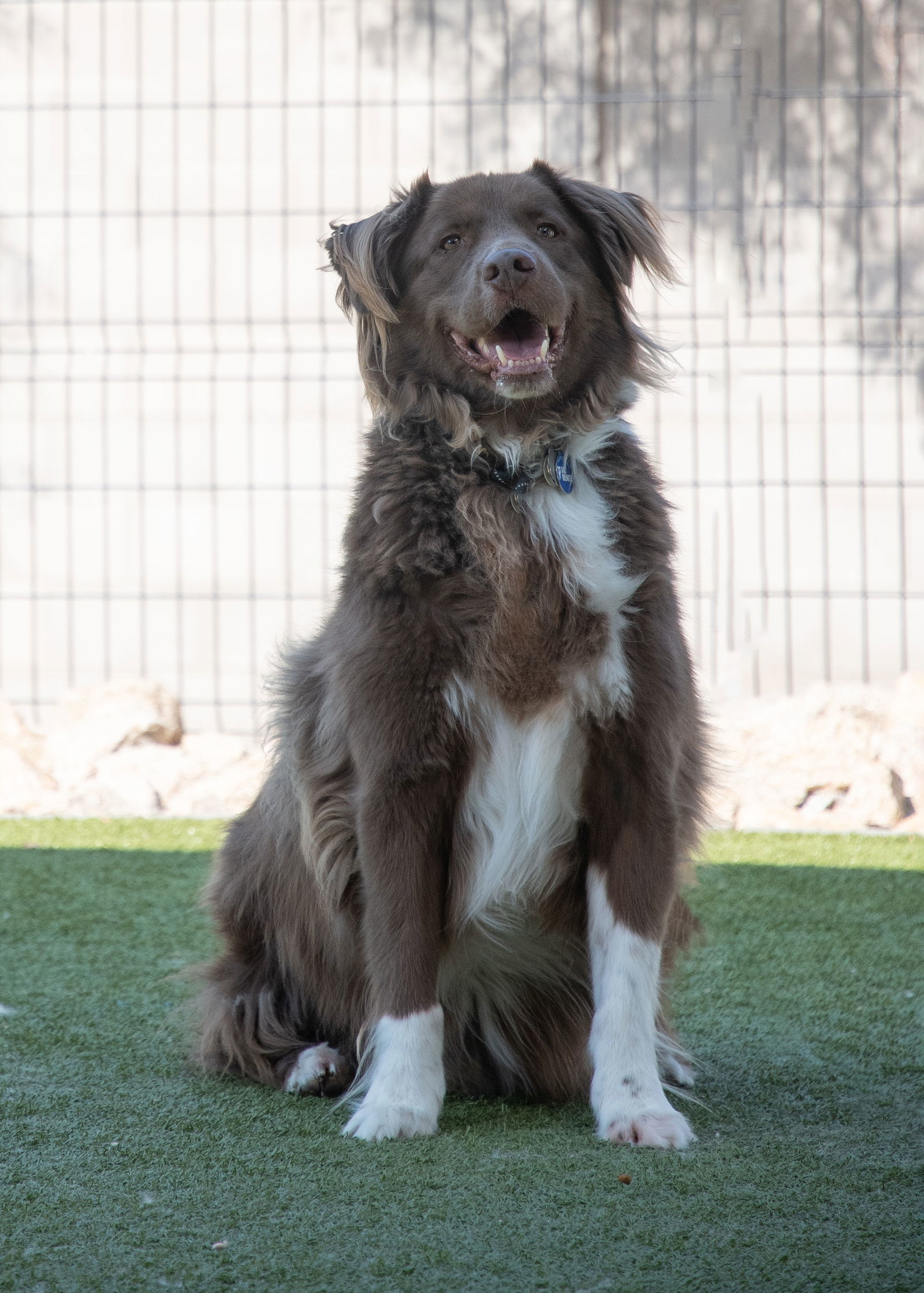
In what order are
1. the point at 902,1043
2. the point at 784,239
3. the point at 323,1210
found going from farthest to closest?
the point at 784,239 → the point at 902,1043 → the point at 323,1210

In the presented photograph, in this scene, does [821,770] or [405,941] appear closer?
[405,941]

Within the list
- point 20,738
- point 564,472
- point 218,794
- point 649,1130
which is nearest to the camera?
point 649,1130

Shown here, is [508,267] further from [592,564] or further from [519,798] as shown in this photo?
[519,798]

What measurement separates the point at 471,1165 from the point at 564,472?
1.19 metres

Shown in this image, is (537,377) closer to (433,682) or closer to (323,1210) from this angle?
(433,682)

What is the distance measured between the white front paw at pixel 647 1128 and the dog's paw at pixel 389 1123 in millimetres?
292

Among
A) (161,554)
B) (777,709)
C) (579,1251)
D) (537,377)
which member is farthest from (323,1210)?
(161,554)

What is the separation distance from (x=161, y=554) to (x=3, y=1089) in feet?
16.2

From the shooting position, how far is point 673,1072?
2715mm

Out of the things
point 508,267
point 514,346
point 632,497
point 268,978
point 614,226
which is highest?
point 614,226

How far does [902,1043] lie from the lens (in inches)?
115

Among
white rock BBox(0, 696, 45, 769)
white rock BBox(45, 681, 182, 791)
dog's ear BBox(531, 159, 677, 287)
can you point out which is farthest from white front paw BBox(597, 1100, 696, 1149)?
white rock BBox(0, 696, 45, 769)

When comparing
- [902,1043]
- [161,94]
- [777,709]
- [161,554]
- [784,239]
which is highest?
[161,94]

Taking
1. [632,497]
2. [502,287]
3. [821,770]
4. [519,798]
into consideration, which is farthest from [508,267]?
[821,770]
